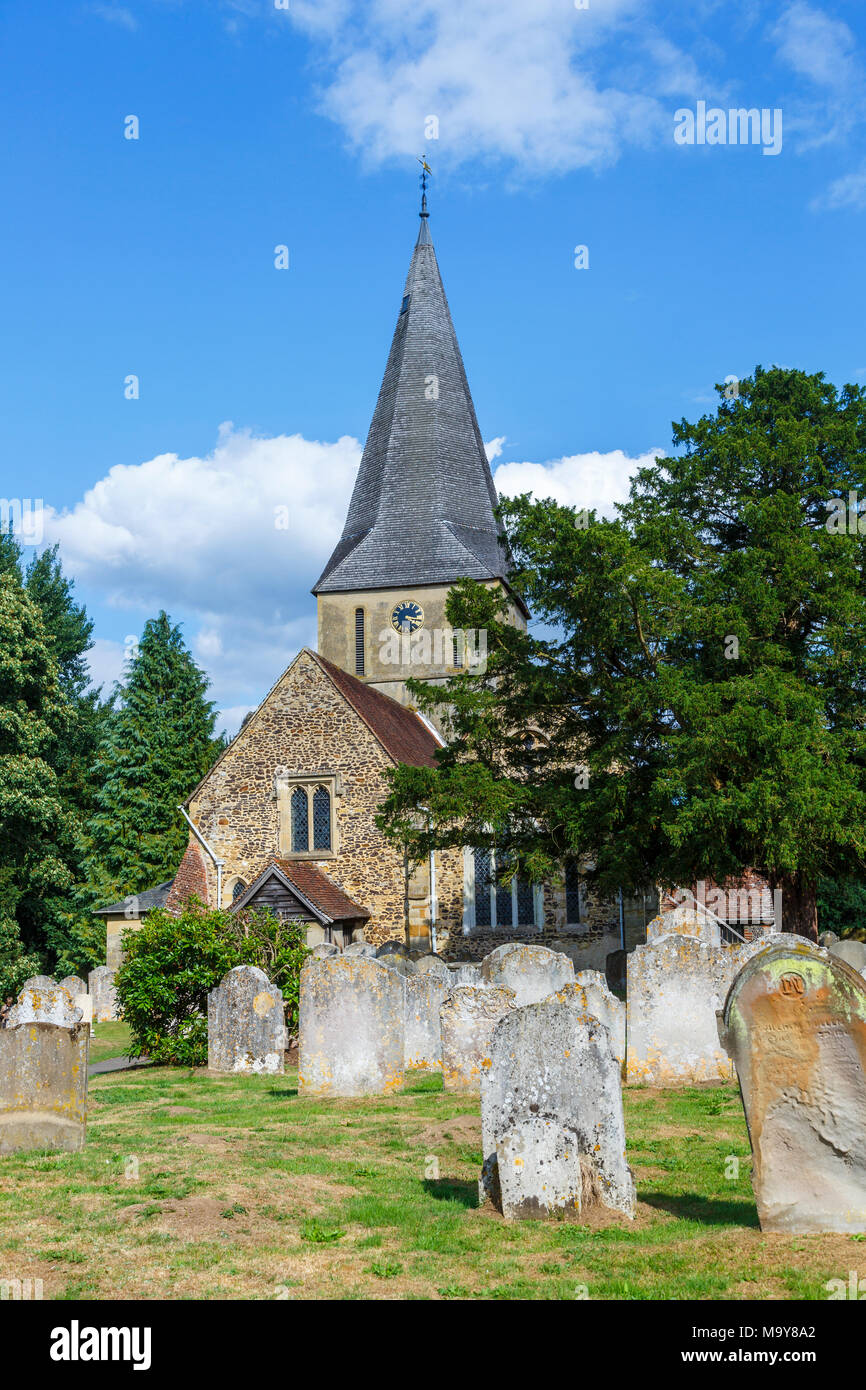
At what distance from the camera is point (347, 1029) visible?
12766mm

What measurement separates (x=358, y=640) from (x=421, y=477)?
6.54 meters

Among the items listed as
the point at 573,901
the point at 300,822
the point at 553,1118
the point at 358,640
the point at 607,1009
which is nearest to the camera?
the point at 553,1118

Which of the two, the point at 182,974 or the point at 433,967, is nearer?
the point at 182,974

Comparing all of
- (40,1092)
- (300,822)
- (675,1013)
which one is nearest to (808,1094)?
(40,1092)

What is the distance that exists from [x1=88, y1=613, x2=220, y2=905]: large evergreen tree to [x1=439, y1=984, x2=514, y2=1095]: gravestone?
101 feet

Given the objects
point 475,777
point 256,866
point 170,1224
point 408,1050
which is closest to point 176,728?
point 256,866

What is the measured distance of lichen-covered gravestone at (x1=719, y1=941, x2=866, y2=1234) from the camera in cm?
631

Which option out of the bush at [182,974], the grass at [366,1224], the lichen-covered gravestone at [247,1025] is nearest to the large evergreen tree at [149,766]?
the bush at [182,974]

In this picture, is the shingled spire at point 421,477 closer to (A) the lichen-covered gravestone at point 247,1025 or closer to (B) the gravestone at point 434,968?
(B) the gravestone at point 434,968

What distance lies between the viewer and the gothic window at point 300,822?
30.4 m

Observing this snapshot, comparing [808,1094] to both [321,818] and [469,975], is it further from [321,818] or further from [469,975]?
[321,818]

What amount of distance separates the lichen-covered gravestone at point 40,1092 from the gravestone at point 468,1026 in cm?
431

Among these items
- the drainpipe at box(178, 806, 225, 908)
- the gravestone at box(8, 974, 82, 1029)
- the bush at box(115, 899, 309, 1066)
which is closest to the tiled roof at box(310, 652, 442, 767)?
the drainpipe at box(178, 806, 225, 908)

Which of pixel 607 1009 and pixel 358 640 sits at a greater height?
pixel 358 640
